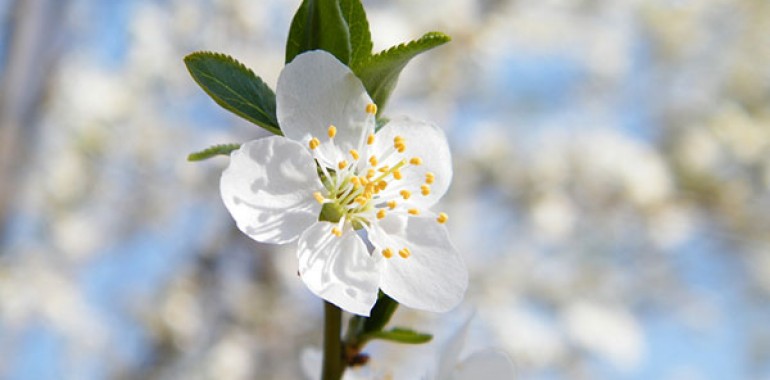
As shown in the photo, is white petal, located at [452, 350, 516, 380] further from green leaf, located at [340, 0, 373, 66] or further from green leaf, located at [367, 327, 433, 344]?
green leaf, located at [340, 0, 373, 66]

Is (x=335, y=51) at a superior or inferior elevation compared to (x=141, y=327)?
superior

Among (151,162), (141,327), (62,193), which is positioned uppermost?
(151,162)

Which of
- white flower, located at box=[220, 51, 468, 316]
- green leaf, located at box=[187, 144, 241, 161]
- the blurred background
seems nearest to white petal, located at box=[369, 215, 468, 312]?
white flower, located at box=[220, 51, 468, 316]

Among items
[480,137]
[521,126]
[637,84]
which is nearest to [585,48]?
[637,84]

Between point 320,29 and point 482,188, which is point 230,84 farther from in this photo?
point 482,188

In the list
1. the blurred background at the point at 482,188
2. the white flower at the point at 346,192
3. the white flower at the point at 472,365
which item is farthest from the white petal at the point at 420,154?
the blurred background at the point at 482,188

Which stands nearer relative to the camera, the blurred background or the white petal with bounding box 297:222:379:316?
the white petal with bounding box 297:222:379:316

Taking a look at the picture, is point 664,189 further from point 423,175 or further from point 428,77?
point 423,175
